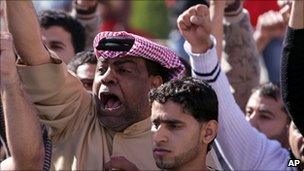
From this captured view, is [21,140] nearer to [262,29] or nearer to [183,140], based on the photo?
[183,140]

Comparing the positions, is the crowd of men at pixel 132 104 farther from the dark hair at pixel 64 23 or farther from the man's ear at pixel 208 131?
the dark hair at pixel 64 23

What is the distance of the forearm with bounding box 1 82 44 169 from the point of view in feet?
12.7

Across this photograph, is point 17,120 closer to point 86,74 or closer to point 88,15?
point 86,74

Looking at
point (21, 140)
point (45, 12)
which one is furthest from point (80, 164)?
point (45, 12)

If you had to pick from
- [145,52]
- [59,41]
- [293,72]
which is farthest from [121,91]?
[59,41]

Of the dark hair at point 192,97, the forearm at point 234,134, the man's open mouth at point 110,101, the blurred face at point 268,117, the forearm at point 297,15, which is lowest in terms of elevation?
the blurred face at point 268,117

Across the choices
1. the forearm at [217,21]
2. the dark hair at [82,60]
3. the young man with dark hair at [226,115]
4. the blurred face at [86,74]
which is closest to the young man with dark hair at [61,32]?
the dark hair at [82,60]

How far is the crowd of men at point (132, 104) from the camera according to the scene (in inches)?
153

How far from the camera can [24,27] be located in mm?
4145

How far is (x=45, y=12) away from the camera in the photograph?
6.14 metres

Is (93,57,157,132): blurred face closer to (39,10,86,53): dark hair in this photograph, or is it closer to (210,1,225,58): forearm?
(210,1,225,58): forearm

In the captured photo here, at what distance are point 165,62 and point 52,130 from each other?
1.87 ft

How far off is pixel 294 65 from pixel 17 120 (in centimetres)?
103

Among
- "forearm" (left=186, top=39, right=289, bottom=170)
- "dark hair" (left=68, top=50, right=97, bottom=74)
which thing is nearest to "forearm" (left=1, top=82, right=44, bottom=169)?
"forearm" (left=186, top=39, right=289, bottom=170)
